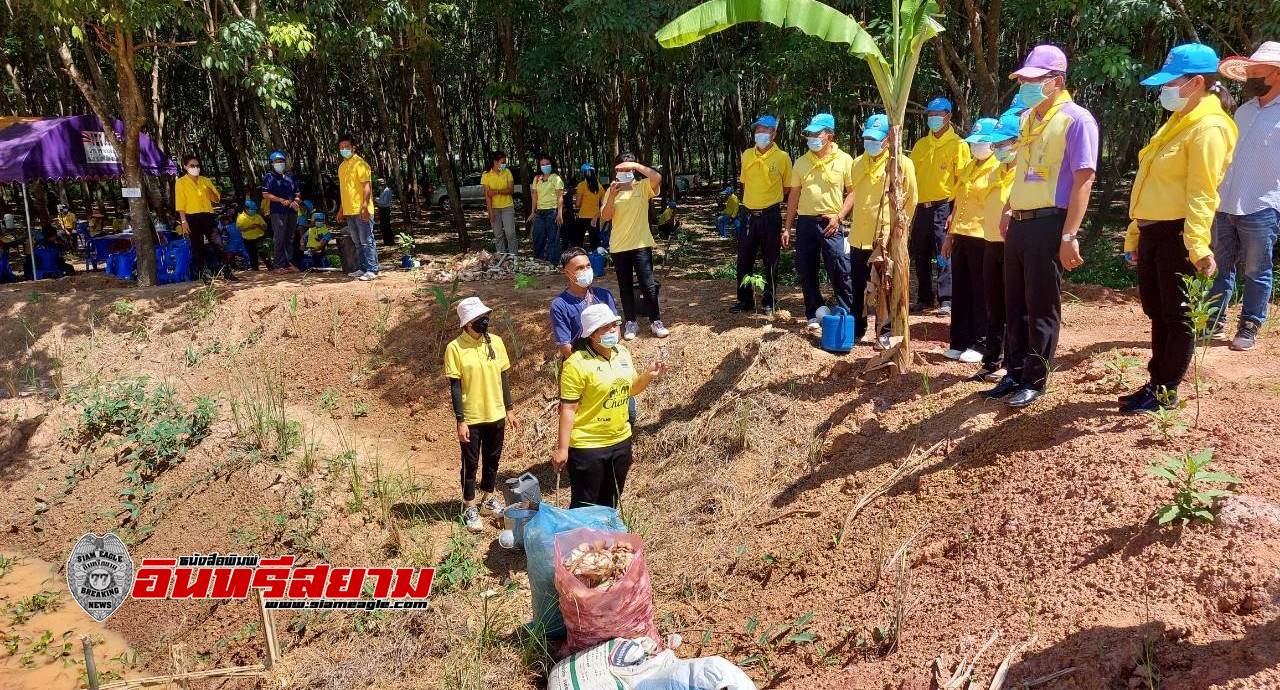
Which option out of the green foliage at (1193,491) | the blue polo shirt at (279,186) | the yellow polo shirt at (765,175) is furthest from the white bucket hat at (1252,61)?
the blue polo shirt at (279,186)

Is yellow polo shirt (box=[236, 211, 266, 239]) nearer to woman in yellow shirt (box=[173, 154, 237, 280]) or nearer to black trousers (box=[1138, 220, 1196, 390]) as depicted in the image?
woman in yellow shirt (box=[173, 154, 237, 280])

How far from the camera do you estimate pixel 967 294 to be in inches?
217

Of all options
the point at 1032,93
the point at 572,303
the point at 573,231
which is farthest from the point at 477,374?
the point at 573,231

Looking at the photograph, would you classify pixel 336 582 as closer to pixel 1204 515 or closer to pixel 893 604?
pixel 893 604

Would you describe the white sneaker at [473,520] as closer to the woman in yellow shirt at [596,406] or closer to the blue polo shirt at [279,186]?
the woman in yellow shirt at [596,406]

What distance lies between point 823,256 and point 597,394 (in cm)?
→ 293

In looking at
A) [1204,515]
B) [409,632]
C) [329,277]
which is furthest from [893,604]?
[329,277]

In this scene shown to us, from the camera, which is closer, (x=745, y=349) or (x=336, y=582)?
(x=336, y=582)

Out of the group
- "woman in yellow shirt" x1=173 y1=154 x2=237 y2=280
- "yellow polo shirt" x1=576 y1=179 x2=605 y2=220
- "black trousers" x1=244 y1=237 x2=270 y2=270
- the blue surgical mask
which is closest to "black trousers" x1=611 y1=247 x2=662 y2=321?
the blue surgical mask

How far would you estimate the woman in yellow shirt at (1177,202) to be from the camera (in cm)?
366

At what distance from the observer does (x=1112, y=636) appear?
2.93 m

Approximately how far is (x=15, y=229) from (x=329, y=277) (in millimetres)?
7095

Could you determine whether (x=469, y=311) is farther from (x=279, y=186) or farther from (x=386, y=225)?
(x=386, y=225)

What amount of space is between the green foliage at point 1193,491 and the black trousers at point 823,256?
3137mm
